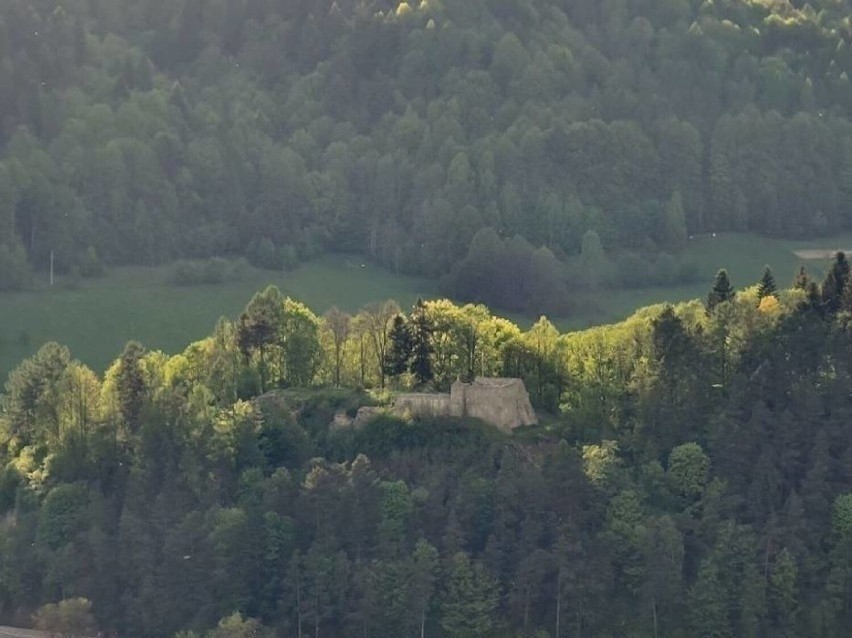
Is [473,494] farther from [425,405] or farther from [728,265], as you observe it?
[728,265]

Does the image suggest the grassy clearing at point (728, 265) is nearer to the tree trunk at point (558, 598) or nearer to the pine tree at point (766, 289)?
the pine tree at point (766, 289)

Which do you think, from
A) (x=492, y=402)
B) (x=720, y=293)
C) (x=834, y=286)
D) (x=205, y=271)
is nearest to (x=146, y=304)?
(x=205, y=271)

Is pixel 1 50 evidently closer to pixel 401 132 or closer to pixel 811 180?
pixel 401 132

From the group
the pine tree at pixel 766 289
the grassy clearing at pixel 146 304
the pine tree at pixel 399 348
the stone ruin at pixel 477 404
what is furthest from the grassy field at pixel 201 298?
the stone ruin at pixel 477 404

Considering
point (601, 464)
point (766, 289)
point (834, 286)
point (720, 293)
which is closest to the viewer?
point (601, 464)

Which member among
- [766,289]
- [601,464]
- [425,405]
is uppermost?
[766,289]

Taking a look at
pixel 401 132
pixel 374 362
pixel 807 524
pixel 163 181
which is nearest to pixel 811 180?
pixel 401 132

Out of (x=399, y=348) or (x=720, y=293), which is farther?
(x=720, y=293)
